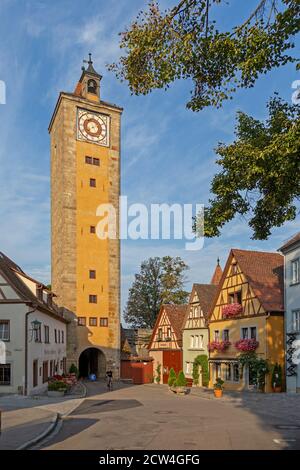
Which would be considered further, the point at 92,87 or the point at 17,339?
the point at 92,87

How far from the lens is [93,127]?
199ft

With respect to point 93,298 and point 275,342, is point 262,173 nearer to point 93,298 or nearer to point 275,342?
point 275,342

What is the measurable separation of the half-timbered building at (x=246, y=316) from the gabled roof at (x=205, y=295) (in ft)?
7.68

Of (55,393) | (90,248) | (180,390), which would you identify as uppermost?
(90,248)

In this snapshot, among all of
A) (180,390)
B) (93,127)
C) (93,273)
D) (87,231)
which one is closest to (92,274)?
(93,273)

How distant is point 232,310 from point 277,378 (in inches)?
259

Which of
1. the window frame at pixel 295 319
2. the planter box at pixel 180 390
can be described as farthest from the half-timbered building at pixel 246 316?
the planter box at pixel 180 390

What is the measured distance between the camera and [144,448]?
13.1 metres

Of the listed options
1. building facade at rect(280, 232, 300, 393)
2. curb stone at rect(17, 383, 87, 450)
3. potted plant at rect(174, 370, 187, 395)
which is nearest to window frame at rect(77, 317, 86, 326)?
potted plant at rect(174, 370, 187, 395)

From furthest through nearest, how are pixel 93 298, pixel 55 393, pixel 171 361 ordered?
pixel 93 298
pixel 171 361
pixel 55 393

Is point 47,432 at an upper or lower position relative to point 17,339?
lower

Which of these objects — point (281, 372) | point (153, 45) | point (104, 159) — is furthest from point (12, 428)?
point (104, 159)

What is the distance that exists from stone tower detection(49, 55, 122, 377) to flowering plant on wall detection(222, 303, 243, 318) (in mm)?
20211

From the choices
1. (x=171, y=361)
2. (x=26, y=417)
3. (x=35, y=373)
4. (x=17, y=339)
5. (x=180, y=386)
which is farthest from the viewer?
(x=171, y=361)
